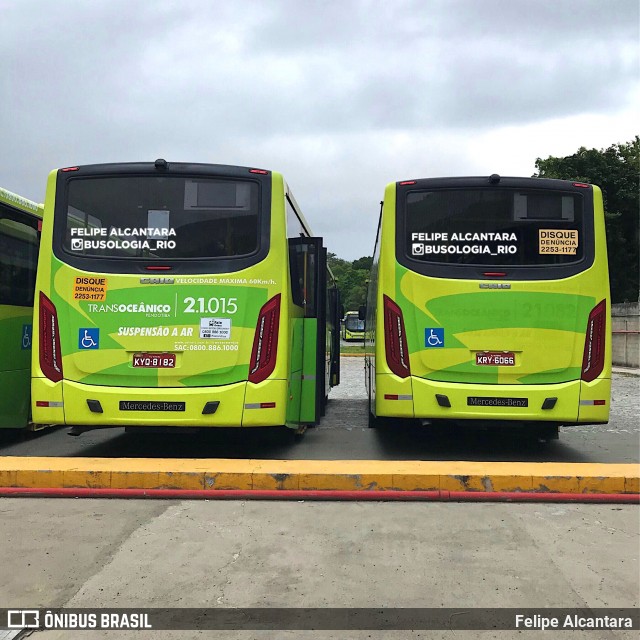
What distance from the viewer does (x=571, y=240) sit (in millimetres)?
7242

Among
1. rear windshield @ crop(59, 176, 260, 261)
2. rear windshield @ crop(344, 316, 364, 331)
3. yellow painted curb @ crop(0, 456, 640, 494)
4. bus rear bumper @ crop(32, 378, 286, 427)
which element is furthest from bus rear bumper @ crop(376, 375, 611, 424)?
rear windshield @ crop(344, 316, 364, 331)

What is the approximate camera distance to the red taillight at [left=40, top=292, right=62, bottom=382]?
22.2 ft

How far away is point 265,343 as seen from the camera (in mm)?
6797

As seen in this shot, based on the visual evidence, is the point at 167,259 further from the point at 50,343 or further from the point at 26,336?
the point at 26,336

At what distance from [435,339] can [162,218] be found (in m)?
3.07

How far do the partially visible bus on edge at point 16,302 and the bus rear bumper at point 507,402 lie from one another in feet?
14.7

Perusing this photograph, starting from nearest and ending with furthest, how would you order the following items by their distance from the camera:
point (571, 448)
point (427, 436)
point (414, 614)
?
point (414, 614) → point (571, 448) → point (427, 436)

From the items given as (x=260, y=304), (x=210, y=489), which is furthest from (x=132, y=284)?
(x=210, y=489)

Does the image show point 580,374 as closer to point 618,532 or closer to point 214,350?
point 618,532

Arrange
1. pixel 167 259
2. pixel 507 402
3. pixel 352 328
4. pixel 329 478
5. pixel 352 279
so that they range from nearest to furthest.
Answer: pixel 329 478 → pixel 167 259 → pixel 507 402 → pixel 352 328 → pixel 352 279

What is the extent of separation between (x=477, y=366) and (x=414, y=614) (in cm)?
406

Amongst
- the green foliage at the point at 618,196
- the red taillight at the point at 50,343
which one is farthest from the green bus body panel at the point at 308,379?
the green foliage at the point at 618,196

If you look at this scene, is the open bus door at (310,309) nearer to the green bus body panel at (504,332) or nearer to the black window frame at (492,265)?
the black window frame at (492,265)

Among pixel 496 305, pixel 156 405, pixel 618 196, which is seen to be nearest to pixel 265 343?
pixel 156 405
